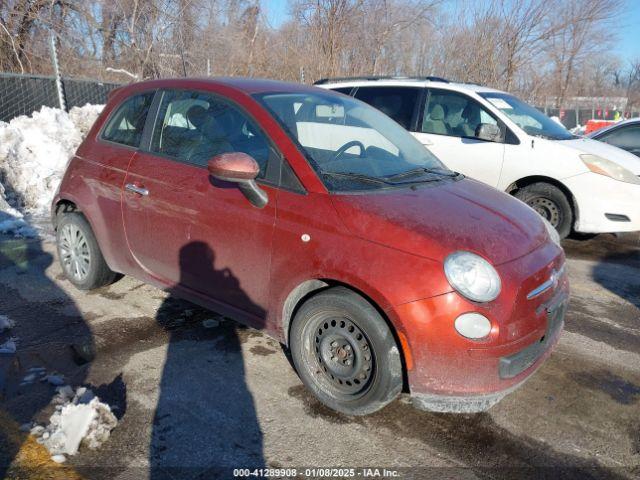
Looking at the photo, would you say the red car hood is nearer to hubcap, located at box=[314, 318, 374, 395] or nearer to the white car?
hubcap, located at box=[314, 318, 374, 395]

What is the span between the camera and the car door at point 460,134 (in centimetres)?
621

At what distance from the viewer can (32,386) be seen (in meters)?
2.98

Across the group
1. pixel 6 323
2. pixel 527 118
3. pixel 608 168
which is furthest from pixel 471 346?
pixel 527 118

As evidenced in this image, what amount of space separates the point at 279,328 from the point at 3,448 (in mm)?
1523

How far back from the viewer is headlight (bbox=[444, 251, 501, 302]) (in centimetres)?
244

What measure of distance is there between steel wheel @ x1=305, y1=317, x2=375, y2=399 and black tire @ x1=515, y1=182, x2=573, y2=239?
4150 mm

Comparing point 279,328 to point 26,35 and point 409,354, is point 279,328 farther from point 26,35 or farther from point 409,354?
point 26,35

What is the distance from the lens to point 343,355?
2783 millimetres

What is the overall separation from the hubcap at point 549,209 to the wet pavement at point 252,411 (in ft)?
6.49

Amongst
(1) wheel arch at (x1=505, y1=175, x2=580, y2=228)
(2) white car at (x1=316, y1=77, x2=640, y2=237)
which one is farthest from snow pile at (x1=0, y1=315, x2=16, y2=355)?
(1) wheel arch at (x1=505, y1=175, x2=580, y2=228)

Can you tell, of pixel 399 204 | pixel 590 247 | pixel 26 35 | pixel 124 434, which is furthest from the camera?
pixel 26 35

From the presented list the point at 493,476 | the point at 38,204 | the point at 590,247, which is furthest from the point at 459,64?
the point at 493,476

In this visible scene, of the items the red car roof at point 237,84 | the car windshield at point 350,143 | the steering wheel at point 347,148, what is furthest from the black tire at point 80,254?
the steering wheel at point 347,148

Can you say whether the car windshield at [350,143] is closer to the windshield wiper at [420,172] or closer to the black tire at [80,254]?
the windshield wiper at [420,172]
